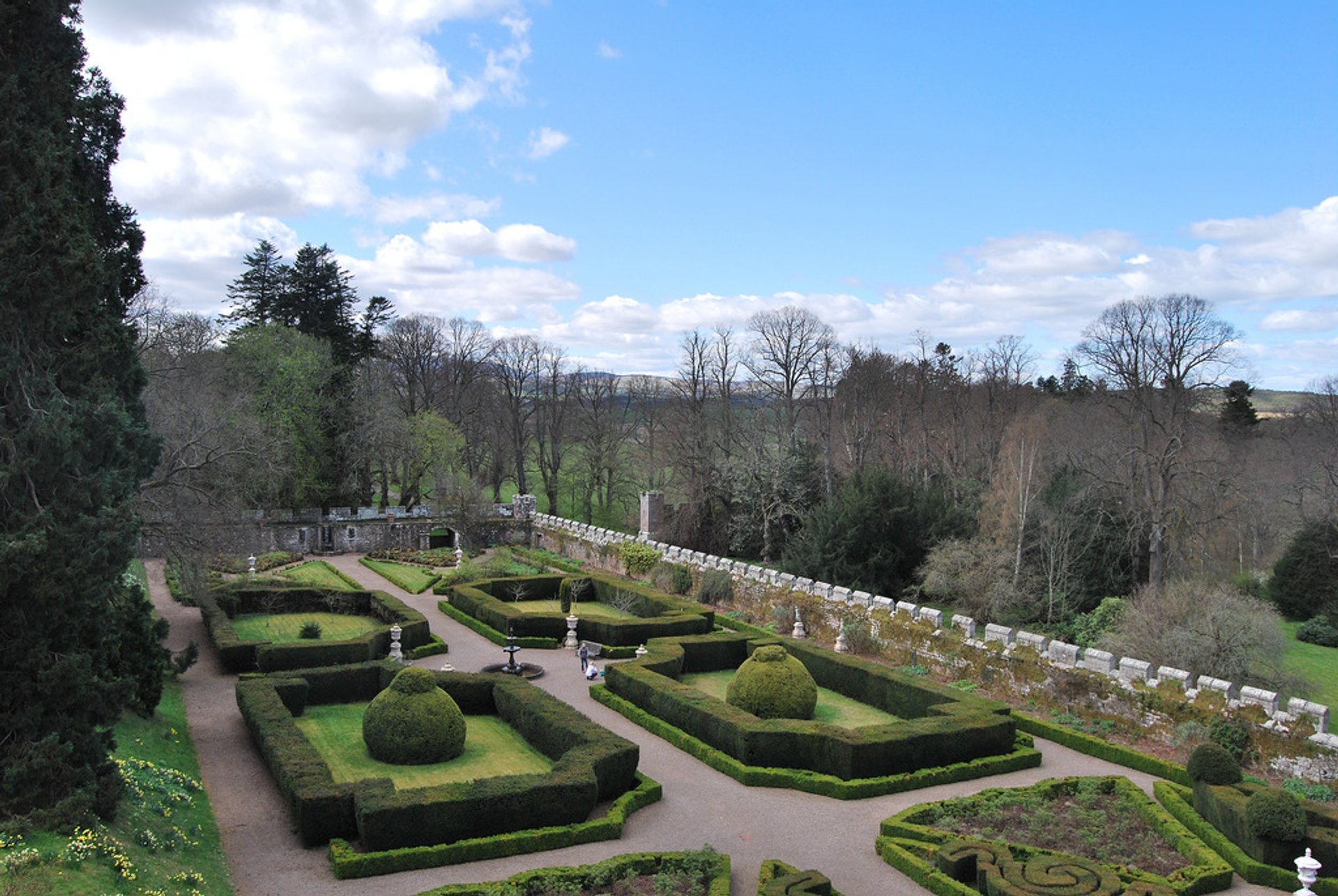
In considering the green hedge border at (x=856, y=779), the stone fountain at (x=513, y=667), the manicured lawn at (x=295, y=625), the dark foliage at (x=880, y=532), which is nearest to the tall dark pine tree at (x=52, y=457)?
the green hedge border at (x=856, y=779)

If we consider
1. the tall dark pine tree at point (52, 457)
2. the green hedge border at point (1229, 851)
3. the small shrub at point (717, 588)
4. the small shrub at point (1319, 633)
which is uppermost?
the tall dark pine tree at point (52, 457)

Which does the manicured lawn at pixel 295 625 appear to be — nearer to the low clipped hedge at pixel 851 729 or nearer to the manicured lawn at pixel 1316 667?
the low clipped hedge at pixel 851 729

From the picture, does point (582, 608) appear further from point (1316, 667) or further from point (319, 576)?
point (1316, 667)

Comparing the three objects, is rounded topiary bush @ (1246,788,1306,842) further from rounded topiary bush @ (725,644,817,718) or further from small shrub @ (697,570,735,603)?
small shrub @ (697,570,735,603)

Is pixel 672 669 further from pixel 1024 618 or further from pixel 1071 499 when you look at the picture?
pixel 1071 499

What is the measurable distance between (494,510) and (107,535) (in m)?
34.3

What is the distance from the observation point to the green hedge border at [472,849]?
1168 cm

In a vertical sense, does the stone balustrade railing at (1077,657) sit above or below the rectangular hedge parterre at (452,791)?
above

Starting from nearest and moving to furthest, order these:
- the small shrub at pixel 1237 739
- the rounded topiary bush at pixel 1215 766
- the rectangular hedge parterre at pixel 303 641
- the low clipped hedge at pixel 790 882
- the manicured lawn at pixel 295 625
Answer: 1. the low clipped hedge at pixel 790 882
2. the rounded topiary bush at pixel 1215 766
3. the small shrub at pixel 1237 739
4. the rectangular hedge parterre at pixel 303 641
5. the manicured lawn at pixel 295 625

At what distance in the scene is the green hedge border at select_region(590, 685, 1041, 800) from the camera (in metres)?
14.8

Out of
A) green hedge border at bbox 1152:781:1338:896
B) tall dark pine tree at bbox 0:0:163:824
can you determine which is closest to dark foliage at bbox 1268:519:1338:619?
green hedge border at bbox 1152:781:1338:896

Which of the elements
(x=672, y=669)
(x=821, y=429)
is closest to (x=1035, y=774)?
(x=672, y=669)

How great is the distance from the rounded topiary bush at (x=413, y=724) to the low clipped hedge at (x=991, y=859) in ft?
23.5

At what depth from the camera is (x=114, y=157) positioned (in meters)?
14.5
